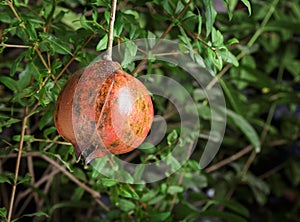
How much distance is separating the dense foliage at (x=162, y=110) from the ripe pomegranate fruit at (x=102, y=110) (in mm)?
95

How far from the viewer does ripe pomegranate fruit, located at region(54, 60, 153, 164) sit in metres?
0.44

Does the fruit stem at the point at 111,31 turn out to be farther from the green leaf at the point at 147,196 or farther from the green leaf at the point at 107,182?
the green leaf at the point at 147,196

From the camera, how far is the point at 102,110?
44cm

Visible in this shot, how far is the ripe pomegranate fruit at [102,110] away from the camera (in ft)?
1.44

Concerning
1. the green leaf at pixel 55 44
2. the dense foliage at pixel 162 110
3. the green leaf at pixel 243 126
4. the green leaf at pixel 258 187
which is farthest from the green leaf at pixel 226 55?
the green leaf at pixel 258 187

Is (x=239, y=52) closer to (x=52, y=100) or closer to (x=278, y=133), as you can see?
(x=278, y=133)

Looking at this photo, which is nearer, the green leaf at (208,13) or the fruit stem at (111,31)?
the fruit stem at (111,31)

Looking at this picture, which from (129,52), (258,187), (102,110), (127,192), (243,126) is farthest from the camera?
(258,187)

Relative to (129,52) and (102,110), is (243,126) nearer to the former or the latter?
(129,52)

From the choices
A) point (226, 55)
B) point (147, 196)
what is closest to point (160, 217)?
point (147, 196)

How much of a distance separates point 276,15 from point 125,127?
0.82 metres

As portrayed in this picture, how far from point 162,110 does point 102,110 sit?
22.9 inches

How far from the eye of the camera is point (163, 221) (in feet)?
2.47

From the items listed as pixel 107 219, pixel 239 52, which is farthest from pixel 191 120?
pixel 107 219
